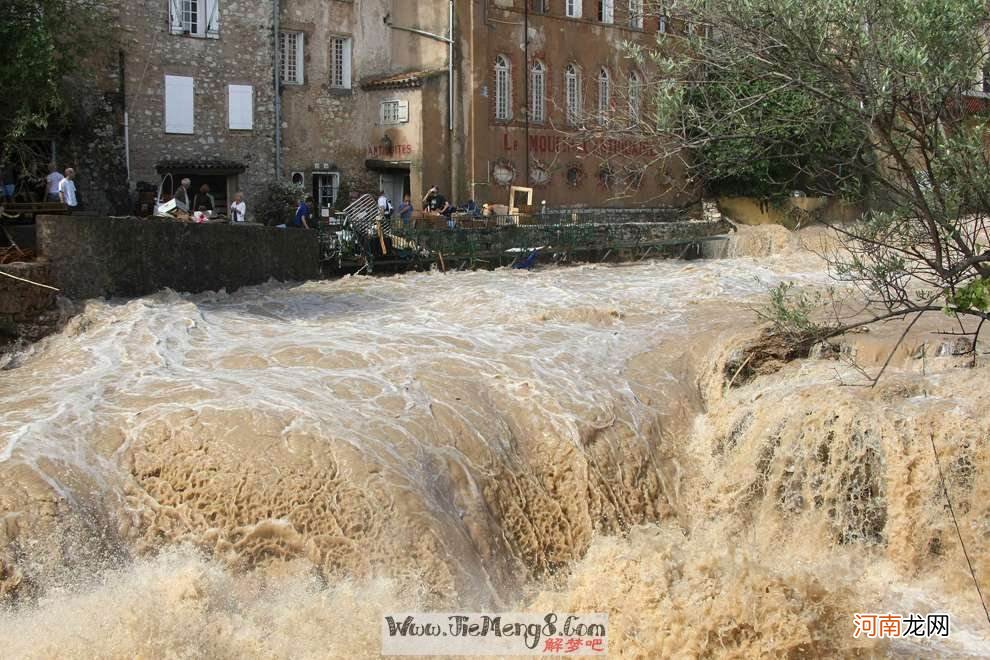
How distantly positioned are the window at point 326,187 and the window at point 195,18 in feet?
13.9

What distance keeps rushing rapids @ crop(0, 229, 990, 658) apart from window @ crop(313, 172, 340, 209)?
15.2m

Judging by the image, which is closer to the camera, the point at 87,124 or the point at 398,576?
the point at 398,576

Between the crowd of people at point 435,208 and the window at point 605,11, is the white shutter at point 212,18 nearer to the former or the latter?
the crowd of people at point 435,208

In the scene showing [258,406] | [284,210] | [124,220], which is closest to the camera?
[258,406]

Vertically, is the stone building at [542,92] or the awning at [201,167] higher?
the stone building at [542,92]

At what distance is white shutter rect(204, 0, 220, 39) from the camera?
27.3 metres

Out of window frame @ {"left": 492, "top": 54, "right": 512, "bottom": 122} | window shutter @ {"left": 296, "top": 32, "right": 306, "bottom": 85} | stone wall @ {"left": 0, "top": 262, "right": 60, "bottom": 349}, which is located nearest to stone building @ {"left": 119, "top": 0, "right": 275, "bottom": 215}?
window shutter @ {"left": 296, "top": 32, "right": 306, "bottom": 85}

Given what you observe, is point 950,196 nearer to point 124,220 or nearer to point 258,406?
point 258,406

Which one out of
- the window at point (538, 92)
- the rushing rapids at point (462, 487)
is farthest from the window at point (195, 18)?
the rushing rapids at point (462, 487)

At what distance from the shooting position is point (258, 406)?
384 inches

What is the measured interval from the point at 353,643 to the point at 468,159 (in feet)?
71.9

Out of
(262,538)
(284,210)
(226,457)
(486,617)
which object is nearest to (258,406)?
(226,457)

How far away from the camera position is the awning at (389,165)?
93.5ft

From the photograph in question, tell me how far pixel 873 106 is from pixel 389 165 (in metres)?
21.6
